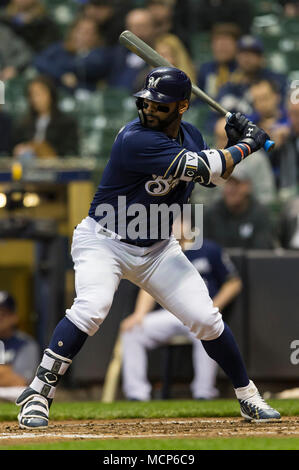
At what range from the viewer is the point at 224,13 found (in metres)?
9.34

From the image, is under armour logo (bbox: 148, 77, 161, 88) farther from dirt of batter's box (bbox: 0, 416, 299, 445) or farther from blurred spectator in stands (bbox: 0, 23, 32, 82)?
blurred spectator in stands (bbox: 0, 23, 32, 82)

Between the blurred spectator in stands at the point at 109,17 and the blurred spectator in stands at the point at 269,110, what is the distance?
6.61 ft

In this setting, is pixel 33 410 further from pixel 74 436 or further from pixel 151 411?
pixel 151 411

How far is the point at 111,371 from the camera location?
22.8 ft

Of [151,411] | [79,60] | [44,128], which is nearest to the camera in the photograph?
[151,411]

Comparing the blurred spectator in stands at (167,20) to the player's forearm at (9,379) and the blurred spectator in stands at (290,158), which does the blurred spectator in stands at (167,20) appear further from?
the player's forearm at (9,379)

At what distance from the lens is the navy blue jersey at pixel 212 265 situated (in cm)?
682

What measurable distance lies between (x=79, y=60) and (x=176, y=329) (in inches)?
150

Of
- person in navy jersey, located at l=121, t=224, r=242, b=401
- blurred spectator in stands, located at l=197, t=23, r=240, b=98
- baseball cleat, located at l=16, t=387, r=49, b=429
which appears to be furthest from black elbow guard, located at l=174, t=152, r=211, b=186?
blurred spectator in stands, located at l=197, t=23, r=240, b=98

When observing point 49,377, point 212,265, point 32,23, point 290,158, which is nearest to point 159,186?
point 49,377

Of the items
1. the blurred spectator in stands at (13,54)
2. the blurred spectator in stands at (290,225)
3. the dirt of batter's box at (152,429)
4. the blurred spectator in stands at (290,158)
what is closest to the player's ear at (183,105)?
the dirt of batter's box at (152,429)

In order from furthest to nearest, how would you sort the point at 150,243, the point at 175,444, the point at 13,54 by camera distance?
the point at 13,54 → the point at 150,243 → the point at 175,444
